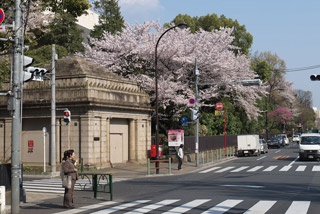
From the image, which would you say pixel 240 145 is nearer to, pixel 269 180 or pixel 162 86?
pixel 162 86

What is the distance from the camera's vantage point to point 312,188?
1752 cm

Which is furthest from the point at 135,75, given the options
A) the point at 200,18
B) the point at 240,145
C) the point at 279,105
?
the point at 279,105

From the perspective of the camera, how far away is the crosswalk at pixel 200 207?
12.4 m

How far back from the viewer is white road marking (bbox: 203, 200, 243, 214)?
40.3 feet

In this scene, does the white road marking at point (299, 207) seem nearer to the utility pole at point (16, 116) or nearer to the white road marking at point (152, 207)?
the white road marking at point (152, 207)

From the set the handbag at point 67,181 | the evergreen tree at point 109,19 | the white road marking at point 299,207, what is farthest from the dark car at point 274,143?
the handbag at point 67,181

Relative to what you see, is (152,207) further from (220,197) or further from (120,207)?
(220,197)

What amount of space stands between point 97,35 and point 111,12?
5.65 metres

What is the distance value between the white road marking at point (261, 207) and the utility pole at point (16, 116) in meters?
6.71

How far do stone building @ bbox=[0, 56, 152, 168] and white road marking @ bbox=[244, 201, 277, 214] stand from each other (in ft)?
57.2

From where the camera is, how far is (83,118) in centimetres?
2947

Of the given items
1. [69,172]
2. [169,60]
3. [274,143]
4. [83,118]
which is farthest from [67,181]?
[274,143]

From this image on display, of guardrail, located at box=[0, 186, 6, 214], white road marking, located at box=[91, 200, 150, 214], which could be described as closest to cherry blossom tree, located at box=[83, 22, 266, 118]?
white road marking, located at box=[91, 200, 150, 214]

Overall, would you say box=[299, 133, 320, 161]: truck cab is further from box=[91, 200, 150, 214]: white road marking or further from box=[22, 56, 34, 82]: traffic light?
box=[22, 56, 34, 82]: traffic light
